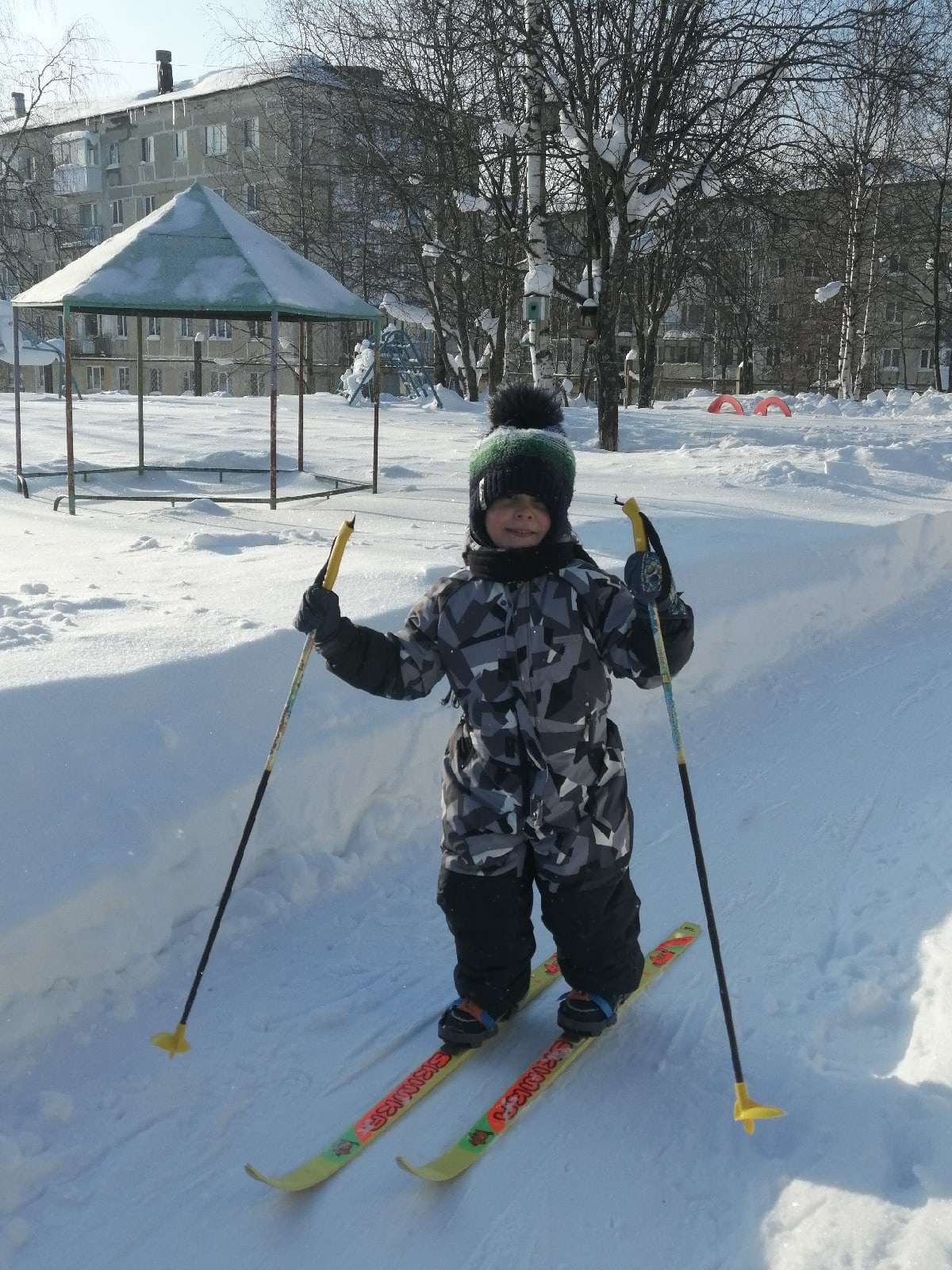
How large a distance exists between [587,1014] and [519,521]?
51.9 inches

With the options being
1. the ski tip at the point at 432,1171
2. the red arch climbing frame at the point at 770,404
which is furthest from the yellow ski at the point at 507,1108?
the red arch climbing frame at the point at 770,404

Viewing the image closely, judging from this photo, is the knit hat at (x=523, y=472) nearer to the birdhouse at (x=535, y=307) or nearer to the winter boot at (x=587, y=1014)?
the winter boot at (x=587, y=1014)

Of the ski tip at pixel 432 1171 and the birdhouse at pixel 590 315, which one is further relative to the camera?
the birdhouse at pixel 590 315

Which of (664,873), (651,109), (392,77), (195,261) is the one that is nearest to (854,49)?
(651,109)

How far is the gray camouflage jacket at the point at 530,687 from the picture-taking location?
8.82 feet

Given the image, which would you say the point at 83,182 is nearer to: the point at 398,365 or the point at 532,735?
the point at 398,365

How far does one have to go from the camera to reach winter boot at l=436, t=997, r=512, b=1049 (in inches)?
113

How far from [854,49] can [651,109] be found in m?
2.45

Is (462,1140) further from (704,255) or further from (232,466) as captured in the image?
(704,255)

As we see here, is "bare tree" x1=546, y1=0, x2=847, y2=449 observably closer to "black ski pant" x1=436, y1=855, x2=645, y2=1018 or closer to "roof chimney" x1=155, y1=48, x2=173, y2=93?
"black ski pant" x1=436, y1=855, x2=645, y2=1018

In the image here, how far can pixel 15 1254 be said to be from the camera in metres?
2.29

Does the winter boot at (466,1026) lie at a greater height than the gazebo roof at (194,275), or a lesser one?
lesser

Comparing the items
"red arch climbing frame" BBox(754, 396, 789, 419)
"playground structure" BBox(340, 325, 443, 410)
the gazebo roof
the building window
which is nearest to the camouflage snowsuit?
the gazebo roof

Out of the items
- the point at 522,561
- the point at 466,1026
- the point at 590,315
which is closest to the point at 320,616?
the point at 522,561
